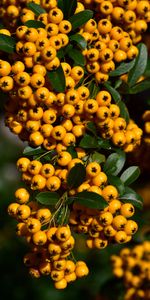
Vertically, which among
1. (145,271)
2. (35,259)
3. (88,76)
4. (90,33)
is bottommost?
(145,271)

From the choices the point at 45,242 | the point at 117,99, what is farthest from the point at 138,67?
the point at 45,242

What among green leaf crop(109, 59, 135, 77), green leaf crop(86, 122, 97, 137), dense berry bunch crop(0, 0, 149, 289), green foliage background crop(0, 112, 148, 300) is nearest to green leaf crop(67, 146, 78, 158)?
dense berry bunch crop(0, 0, 149, 289)

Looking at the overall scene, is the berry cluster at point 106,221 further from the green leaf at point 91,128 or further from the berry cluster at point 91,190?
the green leaf at point 91,128

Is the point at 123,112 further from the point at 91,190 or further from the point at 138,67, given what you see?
the point at 91,190

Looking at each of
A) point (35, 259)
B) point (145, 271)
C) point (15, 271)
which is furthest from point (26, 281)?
point (35, 259)

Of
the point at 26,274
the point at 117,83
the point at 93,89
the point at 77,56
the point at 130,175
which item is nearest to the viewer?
the point at 77,56

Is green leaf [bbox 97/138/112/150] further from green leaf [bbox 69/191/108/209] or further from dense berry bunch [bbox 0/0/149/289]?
green leaf [bbox 69/191/108/209]

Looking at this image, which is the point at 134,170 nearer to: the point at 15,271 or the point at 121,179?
the point at 121,179
